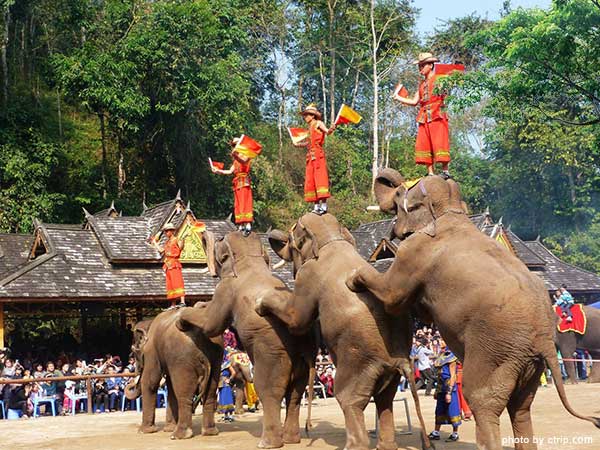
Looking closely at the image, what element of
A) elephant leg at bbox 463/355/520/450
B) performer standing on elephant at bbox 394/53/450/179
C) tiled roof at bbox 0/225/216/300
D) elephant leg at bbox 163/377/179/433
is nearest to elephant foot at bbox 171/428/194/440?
elephant leg at bbox 163/377/179/433

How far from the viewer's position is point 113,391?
19.6m

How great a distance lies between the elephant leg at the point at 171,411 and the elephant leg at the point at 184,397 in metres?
0.88

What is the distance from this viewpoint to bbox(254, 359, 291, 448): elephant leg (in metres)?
10.4

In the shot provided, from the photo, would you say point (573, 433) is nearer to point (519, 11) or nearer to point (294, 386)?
point (294, 386)

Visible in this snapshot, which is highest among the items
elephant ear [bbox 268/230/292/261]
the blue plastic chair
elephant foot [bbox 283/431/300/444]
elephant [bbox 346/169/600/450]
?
elephant ear [bbox 268/230/292/261]

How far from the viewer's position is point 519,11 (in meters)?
18.4

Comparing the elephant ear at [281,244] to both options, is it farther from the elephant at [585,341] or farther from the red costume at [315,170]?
the elephant at [585,341]

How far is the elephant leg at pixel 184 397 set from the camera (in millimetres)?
12102

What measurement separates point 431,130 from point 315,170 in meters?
2.18

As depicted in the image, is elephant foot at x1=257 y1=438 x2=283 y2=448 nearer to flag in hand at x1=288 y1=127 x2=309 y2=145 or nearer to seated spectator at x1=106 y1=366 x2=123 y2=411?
flag in hand at x1=288 y1=127 x2=309 y2=145

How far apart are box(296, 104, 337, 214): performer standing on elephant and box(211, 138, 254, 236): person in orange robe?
136cm

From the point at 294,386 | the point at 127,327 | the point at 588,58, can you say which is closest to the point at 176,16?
the point at 127,327

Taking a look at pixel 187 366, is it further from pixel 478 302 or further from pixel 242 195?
pixel 478 302

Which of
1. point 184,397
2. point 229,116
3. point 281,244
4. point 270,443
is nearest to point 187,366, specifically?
point 184,397
